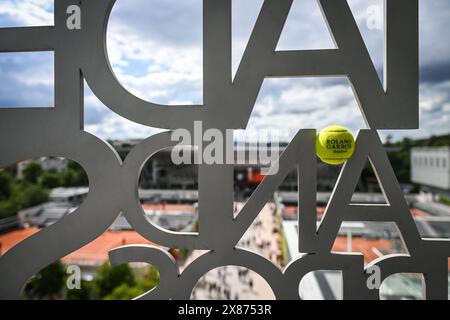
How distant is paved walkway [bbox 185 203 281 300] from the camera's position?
6.79 m

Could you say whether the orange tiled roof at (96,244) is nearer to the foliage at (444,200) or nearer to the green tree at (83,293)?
the green tree at (83,293)

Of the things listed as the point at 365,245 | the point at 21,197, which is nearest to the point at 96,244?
the point at 21,197

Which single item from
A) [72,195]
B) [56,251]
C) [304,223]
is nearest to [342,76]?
[304,223]

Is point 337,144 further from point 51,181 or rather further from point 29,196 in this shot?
point 29,196

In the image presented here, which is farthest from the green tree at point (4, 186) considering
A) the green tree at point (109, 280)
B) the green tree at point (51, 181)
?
the green tree at point (109, 280)

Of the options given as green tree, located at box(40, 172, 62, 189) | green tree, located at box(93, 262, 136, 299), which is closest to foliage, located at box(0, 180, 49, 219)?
green tree, located at box(40, 172, 62, 189)

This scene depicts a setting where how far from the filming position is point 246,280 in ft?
24.4

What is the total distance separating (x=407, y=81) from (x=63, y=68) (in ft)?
7.89

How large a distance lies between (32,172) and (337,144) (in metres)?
22.3

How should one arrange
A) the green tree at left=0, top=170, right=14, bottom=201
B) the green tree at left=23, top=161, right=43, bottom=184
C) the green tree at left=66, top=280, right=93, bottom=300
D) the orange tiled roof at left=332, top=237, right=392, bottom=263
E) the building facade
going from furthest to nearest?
1. the green tree at left=23, top=161, right=43, bottom=184
2. the green tree at left=0, top=170, right=14, bottom=201
3. the building facade
4. the orange tiled roof at left=332, top=237, right=392, bottom=263
5. the green tree at left=66, top=280, right=93, bottom=300

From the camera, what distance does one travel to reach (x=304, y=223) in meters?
1.82

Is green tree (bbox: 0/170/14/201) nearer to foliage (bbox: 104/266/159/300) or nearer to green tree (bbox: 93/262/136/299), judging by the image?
green tree (bbox: 93/262/136/299)

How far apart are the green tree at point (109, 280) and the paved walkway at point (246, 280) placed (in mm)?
2163

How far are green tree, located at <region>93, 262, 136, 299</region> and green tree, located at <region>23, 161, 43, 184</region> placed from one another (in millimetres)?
14324
